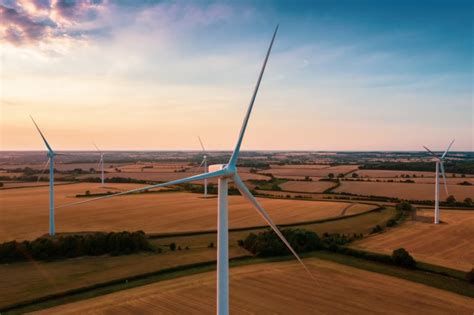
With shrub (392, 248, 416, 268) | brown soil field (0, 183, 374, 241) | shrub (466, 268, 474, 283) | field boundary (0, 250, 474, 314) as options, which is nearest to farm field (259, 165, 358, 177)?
brown soil field (0, 183, 374, 241)

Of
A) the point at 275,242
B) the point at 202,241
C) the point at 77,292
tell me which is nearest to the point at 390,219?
the point at 275,242

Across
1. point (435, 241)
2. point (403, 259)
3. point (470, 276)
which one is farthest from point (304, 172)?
point (470, 276)

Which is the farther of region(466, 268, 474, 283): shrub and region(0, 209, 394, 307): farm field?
region(466, 268, 474, 283): shrub

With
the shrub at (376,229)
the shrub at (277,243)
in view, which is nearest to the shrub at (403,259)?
the shrub at (277,243)

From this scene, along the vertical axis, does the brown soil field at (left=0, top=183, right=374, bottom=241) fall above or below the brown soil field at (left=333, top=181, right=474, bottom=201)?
below

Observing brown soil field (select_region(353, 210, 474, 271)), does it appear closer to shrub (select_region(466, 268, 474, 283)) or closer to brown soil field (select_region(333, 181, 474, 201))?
shrub (select_region(466, 268, 474, 283))

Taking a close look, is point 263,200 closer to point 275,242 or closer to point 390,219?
point 390,219
